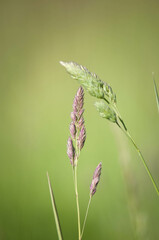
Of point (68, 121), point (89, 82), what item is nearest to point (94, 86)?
point (89, 82)

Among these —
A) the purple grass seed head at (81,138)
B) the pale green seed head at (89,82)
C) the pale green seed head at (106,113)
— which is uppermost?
the pale green seed head at (89,82)

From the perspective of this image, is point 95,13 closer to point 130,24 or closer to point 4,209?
point 130,24

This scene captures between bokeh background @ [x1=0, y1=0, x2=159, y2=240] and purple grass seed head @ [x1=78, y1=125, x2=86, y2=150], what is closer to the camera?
purple grass seed head @ [x1=78, y1=125, x2=86, y2=150]

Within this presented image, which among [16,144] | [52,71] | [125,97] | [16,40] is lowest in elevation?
[16,144]

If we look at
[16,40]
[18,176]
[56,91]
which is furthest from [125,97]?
[16,40]

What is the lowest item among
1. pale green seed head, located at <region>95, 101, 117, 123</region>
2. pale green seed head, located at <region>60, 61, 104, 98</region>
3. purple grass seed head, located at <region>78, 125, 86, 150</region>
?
purple grass seed head, located at <region>78, 125, 86, 150</region>

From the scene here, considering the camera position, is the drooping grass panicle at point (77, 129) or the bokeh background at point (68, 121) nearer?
the drooping grass panicle at point (77, 129)

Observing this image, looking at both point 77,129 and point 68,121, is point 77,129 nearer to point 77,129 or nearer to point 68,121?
point 77,129

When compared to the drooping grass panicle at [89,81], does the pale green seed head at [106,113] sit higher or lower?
lower
